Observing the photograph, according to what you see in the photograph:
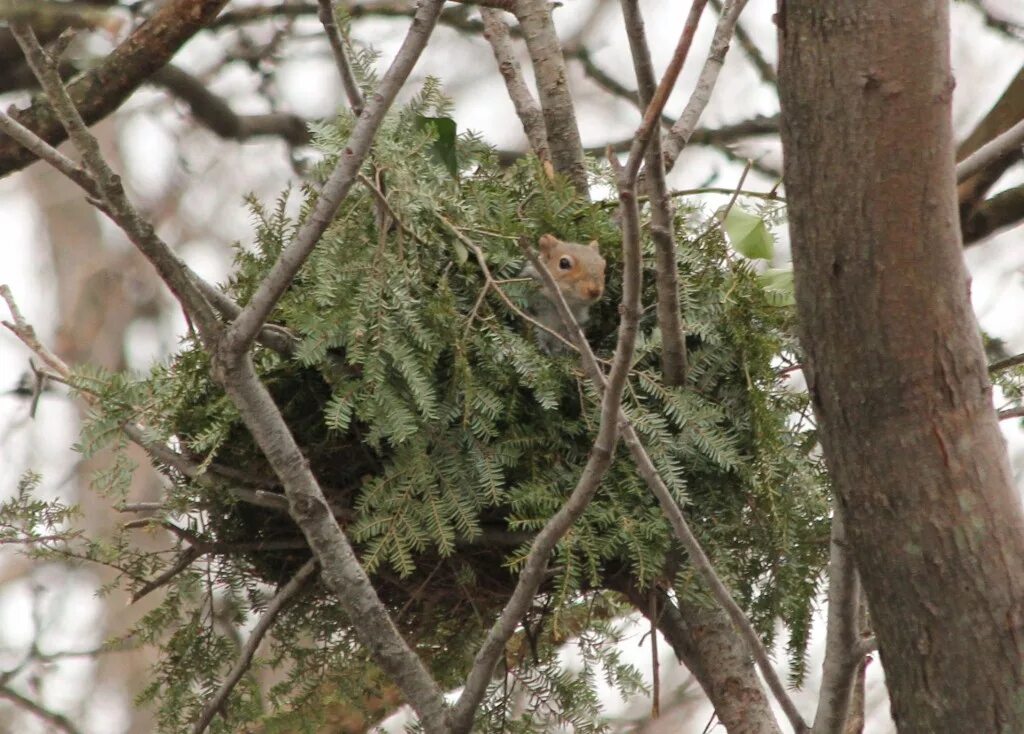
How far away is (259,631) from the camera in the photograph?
2.09m

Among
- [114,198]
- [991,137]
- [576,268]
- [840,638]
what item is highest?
[991,137]

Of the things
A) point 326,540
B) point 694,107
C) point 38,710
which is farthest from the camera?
point 38,710

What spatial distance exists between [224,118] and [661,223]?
2918 millimetres

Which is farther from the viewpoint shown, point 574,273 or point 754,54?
point 754,54

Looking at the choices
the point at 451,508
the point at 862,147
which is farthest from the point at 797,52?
the point at 451,508

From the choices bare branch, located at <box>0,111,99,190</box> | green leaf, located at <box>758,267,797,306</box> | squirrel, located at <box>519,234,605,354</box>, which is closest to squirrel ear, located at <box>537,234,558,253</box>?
squirrel, located at <box>519,234,605,354</box>

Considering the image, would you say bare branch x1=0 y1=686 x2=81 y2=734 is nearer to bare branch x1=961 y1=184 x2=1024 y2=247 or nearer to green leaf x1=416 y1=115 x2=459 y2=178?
green leaf x1=416 y1=115 x2=459 y2=178

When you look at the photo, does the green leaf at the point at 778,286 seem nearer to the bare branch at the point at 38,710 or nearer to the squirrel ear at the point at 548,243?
the squirrel ear at the point at 548,243

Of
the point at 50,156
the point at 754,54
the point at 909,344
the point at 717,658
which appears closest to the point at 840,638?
the point at 909,344

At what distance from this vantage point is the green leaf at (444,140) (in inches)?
90.5

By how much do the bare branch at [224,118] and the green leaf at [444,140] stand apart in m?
1.84

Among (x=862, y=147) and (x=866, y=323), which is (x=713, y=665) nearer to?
(x=866, y=323)

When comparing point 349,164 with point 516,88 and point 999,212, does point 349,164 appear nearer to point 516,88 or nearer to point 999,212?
point 516,88

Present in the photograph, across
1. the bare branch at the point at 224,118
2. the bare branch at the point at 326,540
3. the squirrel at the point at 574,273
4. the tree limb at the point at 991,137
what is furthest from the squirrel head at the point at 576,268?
the bare branch at the point at 224,118
